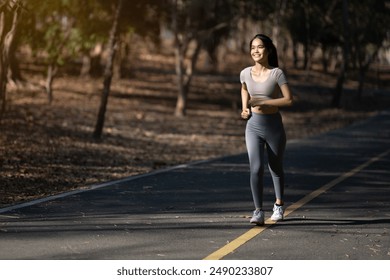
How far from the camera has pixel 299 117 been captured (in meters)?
40.1

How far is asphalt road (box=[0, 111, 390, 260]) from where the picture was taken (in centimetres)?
764

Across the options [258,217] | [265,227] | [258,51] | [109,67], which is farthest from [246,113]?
[109,67]

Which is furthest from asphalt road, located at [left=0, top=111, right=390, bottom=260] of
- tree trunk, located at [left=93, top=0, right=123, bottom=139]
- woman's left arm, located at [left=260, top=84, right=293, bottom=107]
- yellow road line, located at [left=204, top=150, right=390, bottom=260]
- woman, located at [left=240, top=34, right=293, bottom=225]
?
tree trunk, located at [left=93, top=0, right=123, bottom=139]

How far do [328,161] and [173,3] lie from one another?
17.6 meters

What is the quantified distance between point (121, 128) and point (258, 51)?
18292 mm

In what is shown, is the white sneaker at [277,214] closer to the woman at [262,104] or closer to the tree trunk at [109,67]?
the woman at [262,104]

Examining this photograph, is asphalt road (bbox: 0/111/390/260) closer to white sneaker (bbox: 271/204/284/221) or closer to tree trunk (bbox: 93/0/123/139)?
white sneaker (bbox: 271/204/284/221)

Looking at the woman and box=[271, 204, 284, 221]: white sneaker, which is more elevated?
the woman

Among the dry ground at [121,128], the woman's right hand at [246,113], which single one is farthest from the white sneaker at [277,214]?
the dry ground at [121,128]

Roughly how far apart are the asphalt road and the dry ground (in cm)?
120

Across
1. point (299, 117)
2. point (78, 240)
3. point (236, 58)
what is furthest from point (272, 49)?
point (236, 58)

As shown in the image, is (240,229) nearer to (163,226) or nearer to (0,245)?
(163,226)

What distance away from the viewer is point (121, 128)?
26781 millimetres

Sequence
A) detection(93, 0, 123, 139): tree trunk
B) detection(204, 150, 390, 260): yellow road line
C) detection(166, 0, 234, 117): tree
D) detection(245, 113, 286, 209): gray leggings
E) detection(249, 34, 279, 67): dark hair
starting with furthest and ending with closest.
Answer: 1. detection(166, 0, 234, 117): tree
2. detection(93, 0, 123, 139): tree trunk
3. detection(245, 113, 286, 209): gray leggings
4. detection(249, 34, 279, 67): dark hair
5. detection(204, 150, 390, 260): yellow road line
